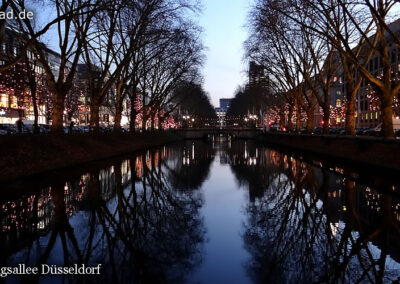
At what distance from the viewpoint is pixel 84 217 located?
29.1 feet

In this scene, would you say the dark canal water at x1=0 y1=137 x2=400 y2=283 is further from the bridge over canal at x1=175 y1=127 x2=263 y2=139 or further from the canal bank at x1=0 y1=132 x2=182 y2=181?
the bridge over canal at x1=175 y1=127 x2=263 y2=139

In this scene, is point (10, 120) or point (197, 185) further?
point (10, 120)

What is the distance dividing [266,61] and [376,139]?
2640 cm

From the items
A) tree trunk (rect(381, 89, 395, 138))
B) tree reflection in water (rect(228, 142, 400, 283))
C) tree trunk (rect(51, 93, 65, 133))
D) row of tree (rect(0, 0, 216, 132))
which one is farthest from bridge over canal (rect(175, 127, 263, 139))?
tree reflection in water (rect(228, 142, 400, 283))

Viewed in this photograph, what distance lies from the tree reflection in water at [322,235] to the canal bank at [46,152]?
9840 millimetres

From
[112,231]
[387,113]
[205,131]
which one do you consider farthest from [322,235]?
[205,131]

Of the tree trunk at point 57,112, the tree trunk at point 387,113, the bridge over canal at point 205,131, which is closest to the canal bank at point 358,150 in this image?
the tree trunk at point 387,113

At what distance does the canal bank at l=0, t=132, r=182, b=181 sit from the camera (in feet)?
50.0

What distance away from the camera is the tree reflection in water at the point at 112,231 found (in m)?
5.66

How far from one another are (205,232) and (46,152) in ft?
45.5

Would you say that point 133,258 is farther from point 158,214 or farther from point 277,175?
point 277,175

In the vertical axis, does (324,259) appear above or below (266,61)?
below

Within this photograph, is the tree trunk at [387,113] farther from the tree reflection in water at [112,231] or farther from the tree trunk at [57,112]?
the tree trunk at [57,112]

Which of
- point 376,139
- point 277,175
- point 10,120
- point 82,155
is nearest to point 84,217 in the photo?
point 277,175
